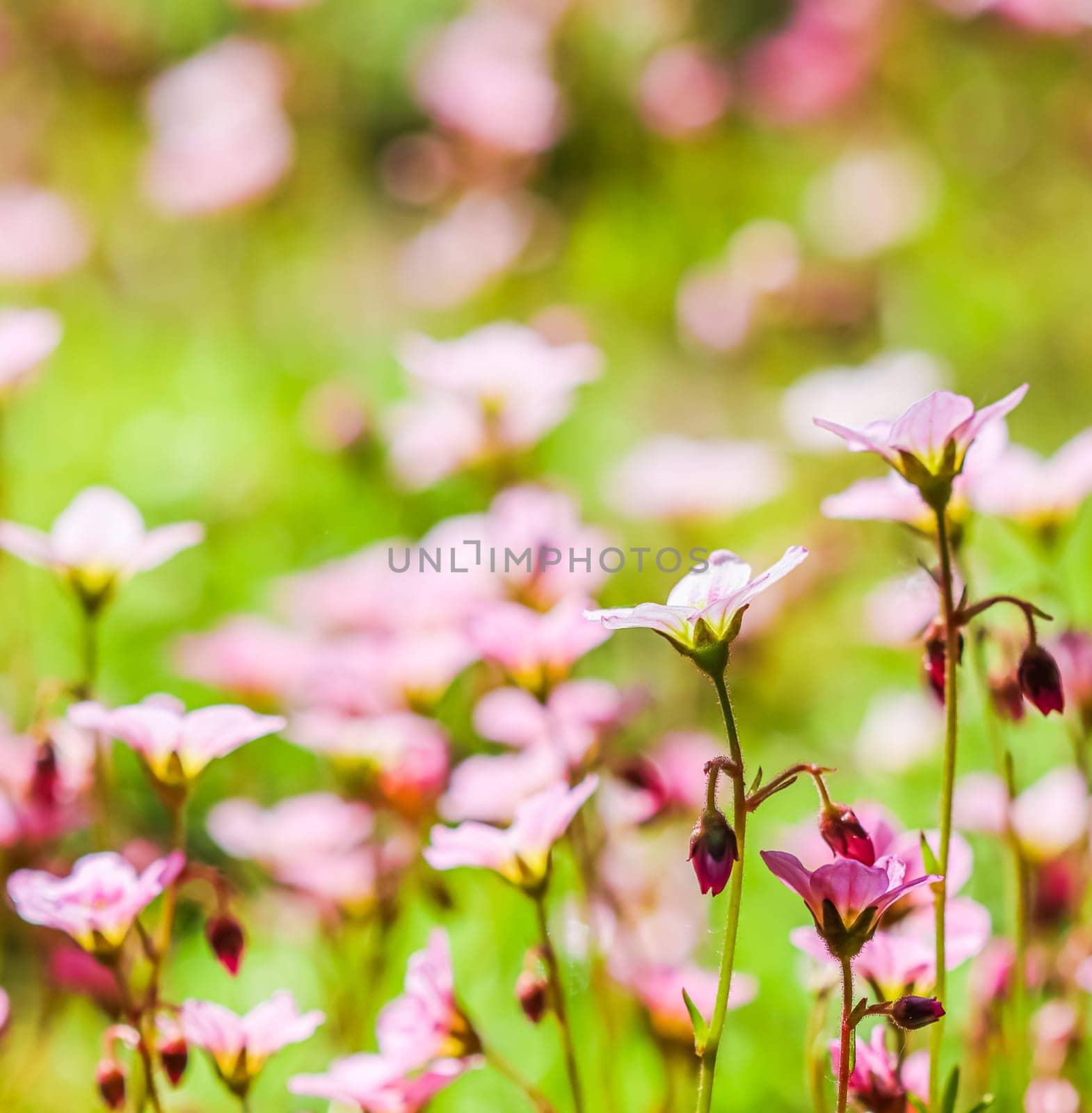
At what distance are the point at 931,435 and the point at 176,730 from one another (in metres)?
0.56

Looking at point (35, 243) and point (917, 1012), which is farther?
point (35, 243)

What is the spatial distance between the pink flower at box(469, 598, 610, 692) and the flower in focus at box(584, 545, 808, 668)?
0.77ft

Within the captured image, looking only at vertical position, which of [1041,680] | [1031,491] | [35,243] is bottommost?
[1041,680]

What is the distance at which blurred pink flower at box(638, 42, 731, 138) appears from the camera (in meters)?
3.89

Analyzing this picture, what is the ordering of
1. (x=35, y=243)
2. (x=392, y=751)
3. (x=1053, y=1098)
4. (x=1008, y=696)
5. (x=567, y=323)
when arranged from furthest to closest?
(x=35, y=243), (x=567, y=323), (x=392, y=751), (x=1053, y=1098), (x=1008, y=696)

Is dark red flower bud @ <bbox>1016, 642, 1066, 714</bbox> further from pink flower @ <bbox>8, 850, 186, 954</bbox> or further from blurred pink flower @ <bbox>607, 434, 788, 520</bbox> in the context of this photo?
blurred pink flower @ <bbox>607, 434, 788, 520</bbox>

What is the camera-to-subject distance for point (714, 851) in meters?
0.75

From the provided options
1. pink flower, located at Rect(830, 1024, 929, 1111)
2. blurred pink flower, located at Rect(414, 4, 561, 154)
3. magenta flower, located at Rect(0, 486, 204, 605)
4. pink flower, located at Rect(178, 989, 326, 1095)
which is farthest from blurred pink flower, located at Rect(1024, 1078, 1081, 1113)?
blurred pink flower, located at Rect(414, 4, 561, 154)

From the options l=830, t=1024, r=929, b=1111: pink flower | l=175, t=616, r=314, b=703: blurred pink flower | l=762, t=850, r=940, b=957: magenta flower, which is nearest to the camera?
l=762, t=850, r=940, b=957: magenta flower

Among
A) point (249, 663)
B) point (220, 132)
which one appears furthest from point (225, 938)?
point (220, 132)

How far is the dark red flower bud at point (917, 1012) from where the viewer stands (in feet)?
2.41

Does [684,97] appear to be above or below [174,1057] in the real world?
above

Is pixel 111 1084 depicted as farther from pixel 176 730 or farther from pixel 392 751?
pixel 392 751

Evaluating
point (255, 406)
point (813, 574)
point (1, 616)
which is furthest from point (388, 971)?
point (255, 406)
